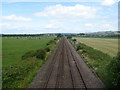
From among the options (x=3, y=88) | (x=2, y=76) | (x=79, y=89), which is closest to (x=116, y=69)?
(x=79, y=89)

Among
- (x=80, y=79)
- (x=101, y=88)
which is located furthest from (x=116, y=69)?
(x=80, y=79)

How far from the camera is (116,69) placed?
13.0m

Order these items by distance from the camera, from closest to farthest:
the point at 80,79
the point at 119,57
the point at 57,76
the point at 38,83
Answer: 1. the point at 119,57
2. the point at 38,83
3. the point at 80,79
4. the point at 57,76

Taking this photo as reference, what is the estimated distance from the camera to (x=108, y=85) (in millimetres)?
13562

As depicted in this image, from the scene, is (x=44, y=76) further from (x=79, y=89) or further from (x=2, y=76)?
(x=79, y=89)

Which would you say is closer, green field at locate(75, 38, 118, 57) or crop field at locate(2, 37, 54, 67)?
crop field at locate(2, 37, 54, 67)

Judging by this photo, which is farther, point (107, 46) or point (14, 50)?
point (107, 46)

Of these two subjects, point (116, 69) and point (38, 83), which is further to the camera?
point (38, 83)

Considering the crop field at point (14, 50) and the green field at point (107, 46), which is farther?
the green field at point (107, 46)

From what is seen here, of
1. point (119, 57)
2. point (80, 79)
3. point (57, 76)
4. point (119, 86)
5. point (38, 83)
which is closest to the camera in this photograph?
point (119, 86)

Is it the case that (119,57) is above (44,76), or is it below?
above

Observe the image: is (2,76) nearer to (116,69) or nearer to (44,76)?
(44,76)

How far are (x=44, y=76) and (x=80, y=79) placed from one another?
3.34 metres

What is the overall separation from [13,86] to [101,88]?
6420mm
